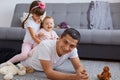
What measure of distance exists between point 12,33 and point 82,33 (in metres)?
0.84

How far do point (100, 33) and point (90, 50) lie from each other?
23 centimetres

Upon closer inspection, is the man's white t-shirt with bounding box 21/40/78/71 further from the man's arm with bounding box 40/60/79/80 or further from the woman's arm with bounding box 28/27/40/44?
the woman's arm with bounding box 28/27/40/44

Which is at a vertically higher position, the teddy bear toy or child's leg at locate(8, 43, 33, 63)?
child's leg at locate(8, 43, 33, 63)

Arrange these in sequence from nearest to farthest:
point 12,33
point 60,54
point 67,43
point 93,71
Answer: point 67,43
point 60,54
point 93,71
point 12,33

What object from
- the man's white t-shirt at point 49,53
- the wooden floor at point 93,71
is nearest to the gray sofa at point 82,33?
the wooden floor at point 93,71

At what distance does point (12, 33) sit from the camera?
239cm

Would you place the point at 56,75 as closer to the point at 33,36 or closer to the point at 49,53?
the point at 49,53

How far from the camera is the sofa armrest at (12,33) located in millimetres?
2367

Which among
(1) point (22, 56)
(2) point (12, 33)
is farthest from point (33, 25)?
→ (2) point (12, 33)

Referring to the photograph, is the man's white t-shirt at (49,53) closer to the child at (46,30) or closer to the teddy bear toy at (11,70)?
the teddy bear toy at (11,70)

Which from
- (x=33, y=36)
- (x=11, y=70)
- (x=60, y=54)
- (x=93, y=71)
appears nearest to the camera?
(x=60, y=54)

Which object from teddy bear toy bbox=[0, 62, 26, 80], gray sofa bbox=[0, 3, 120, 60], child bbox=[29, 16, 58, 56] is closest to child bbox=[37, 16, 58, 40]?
child bbox=[29, 16, 58, 56]

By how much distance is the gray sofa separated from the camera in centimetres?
216

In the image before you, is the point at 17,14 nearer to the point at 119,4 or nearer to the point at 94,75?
the point at 119,4
